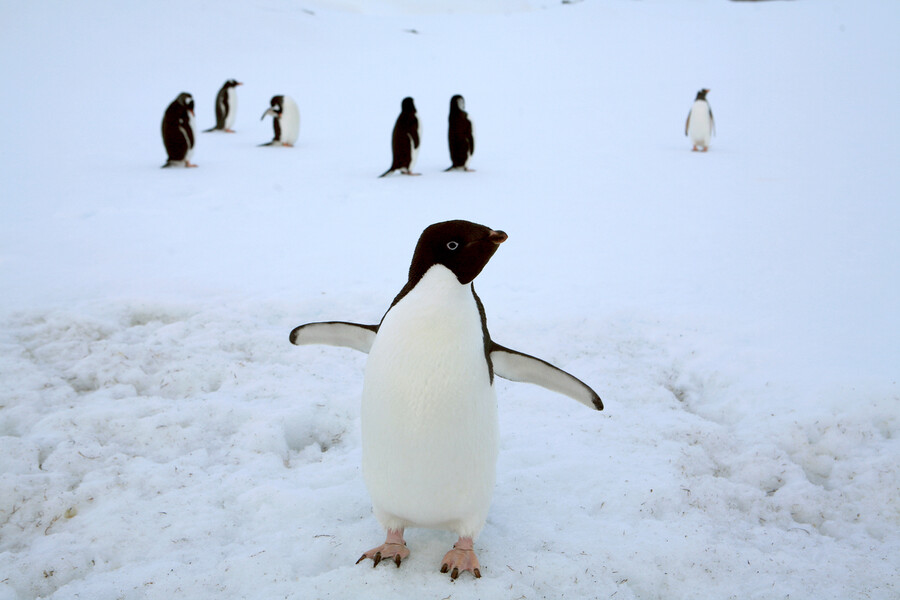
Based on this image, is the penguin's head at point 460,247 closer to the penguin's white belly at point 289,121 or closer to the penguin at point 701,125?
the penguin at point 701,125

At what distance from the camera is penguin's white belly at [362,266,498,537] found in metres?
2.08

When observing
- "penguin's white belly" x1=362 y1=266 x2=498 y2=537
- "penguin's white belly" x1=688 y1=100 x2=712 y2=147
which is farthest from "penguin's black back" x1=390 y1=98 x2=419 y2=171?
"penguin's white belly" x1=362 y1=266 x2=498 y2=537

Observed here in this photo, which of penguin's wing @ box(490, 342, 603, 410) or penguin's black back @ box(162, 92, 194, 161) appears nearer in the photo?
penguin's wing @ box(490, 342, 603, 410)

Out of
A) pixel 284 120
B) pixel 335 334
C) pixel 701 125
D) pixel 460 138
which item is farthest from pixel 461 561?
pixel 284 120

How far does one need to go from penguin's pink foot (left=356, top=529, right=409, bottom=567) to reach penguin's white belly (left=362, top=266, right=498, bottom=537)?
0.11 metres

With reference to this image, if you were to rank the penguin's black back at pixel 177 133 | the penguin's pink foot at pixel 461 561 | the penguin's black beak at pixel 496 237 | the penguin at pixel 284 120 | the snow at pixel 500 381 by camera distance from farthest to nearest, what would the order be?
the penguin at pixel 284 120 < the penguin's black back at pixel 177 133 < the snow at pixel 500 381 < the penguin's pink foot at pixel 461 561 < the penguin's black beak at pixel 496 237

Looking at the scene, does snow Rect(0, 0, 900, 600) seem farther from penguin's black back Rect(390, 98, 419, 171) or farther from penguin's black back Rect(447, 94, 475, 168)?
penguin's black back Rect(447, 94, 475, 168)

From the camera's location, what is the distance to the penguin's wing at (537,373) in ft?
7.27

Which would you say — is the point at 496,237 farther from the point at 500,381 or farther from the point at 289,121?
the point at 289,121

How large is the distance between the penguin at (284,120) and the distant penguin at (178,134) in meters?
2.18

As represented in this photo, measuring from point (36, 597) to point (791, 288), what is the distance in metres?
4.88

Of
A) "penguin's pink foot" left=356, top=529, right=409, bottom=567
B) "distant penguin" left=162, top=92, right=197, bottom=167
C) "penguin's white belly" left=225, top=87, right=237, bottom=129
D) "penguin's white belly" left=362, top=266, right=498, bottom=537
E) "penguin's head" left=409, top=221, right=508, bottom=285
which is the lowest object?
"penguin's pink foot" left=356, top=529, right=409, bottom=567

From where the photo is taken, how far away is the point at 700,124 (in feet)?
34.7

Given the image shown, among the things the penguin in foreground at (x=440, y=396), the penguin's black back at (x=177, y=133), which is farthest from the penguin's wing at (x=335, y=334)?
the penguin's black back at (x=177, y=133)
